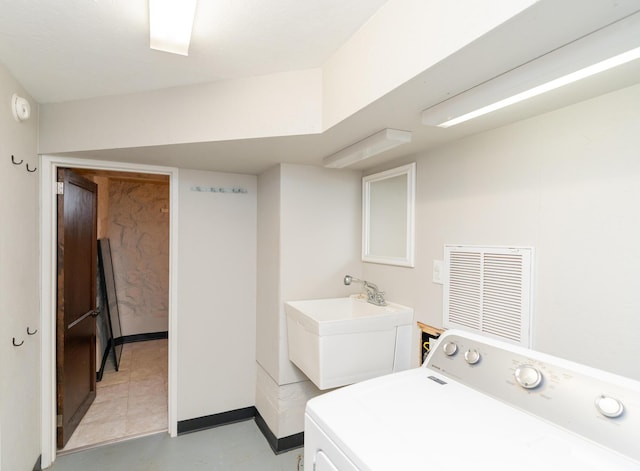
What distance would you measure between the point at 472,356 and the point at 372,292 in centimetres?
127

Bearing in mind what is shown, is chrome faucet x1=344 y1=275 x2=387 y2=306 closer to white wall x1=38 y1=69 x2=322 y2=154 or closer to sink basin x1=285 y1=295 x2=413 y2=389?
sink basin x1=285 y1=295 x2=413 y2=389

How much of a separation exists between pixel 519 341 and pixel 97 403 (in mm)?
3721

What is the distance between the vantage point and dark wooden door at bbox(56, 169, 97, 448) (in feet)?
8.01

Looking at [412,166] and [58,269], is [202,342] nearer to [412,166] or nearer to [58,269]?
[58,269]

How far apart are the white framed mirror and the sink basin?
15.9 inches

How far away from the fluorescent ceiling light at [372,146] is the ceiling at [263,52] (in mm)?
52

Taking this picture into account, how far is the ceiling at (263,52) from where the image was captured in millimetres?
982

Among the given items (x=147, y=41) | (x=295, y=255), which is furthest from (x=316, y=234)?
(x=147, y=41)

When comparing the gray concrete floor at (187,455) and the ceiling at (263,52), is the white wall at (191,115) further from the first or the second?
the gray concrete floor at (187,455)

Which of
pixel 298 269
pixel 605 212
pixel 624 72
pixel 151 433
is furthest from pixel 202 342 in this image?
pixel 624 72

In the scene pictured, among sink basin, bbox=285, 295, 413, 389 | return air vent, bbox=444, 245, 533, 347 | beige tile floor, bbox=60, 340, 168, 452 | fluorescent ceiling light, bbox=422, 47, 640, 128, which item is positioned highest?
fluorescent ceiling light, bbox=422, 47, 640, 128

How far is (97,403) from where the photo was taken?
324 centimetres

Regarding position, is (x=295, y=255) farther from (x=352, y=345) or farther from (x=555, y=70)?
(x=555, y=70)

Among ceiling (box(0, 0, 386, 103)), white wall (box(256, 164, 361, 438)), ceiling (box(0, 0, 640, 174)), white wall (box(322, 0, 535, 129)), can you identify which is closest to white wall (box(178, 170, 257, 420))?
white wall (box(256, 164, 361, 438))
